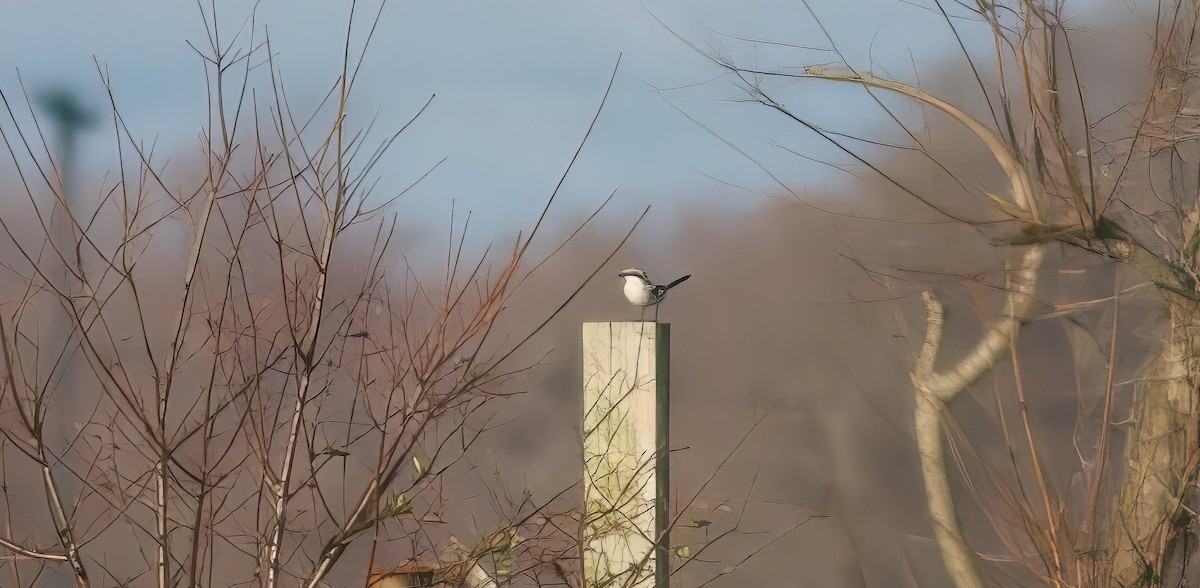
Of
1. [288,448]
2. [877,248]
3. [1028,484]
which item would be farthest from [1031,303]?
[288,448]

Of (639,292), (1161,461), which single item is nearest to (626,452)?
(639,292)

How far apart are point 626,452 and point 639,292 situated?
49 cm

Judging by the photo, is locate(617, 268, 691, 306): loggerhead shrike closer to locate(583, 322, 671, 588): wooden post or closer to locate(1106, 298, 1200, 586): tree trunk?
locate(583, 322, 671, 588): wooden post

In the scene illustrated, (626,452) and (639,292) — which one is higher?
(639,292)

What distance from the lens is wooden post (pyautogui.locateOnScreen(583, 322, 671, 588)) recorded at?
211cm

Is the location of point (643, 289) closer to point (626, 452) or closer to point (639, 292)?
point (639, 292)

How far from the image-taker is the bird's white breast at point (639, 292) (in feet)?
8.02

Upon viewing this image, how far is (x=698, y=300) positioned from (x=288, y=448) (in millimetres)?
4038

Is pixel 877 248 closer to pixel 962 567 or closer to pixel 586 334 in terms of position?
pixel 962 567

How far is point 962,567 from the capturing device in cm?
372

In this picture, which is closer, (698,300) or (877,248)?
(877,248)

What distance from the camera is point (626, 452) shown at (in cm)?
214

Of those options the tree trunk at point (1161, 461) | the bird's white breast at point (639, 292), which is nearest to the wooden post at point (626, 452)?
the bird's white breast at point (639, 292)

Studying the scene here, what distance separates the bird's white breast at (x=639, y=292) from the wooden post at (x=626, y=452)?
0.29m
